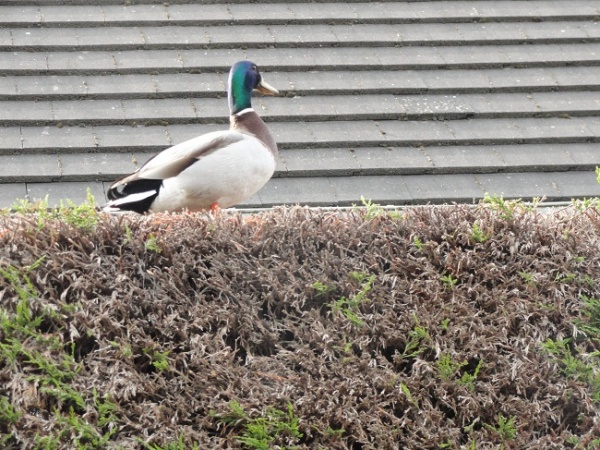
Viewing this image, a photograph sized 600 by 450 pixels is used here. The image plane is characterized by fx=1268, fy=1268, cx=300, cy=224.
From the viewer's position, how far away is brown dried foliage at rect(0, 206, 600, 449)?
16.3 feet

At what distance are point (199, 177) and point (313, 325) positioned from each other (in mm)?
1249

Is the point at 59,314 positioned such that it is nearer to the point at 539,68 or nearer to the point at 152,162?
the point at 152,162

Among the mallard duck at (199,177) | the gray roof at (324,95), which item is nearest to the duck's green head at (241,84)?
the mallard duck at (199,177)

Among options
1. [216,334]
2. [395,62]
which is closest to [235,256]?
[216,334]

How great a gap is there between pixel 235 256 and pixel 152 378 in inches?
26.1

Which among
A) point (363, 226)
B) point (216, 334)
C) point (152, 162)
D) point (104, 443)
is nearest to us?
point (104, 443)

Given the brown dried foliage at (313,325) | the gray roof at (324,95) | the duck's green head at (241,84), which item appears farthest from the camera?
the gray roof at (324,95)

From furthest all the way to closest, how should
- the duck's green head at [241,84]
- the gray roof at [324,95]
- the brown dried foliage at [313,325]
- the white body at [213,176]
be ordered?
the gray roof at [324,95]
the duck's green head at [241,84]
the white body at [213,176]
the brown dried foliage at [313,325]

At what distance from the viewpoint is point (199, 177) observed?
6121 millimetres

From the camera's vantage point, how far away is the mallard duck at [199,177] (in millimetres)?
6133

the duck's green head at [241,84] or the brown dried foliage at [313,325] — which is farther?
the duck's green head at [241,84]

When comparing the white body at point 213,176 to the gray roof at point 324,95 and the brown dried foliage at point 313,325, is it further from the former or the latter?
the gray roof at point 324,95

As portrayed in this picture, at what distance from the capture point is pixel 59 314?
5055 mm

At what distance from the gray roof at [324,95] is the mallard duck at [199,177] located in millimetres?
1227
